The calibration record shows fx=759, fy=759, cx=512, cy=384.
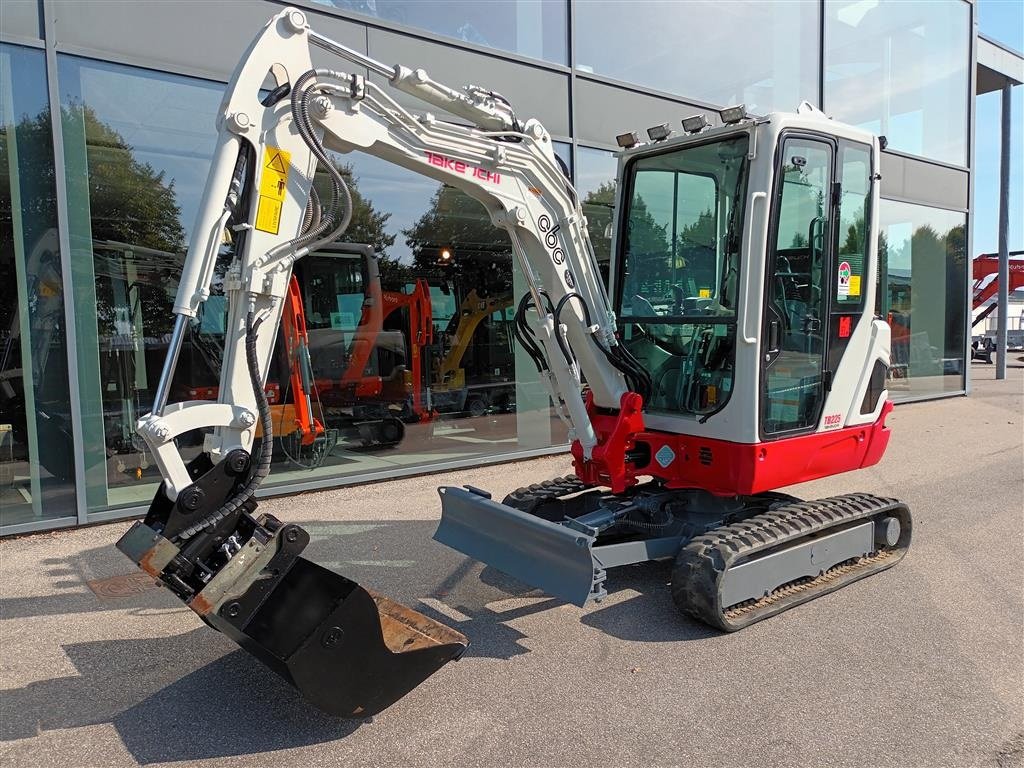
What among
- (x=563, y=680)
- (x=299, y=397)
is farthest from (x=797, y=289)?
(x=299, y=397)

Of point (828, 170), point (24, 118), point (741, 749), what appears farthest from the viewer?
point (24, 118)

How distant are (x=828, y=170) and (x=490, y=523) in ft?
10.0

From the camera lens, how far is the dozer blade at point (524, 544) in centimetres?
384

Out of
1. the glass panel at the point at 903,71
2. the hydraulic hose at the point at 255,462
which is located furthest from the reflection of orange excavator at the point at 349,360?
the glass panel at the point at 903,71

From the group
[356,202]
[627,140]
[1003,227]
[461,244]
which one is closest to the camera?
[627,140]

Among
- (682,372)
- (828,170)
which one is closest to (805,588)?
(682,372)

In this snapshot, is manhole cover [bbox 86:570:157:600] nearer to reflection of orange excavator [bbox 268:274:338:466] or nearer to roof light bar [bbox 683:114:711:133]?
reflection of orange excavator [bbox 268:274:338:466]

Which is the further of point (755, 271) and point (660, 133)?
point (660, 133)

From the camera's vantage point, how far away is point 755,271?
4.45 metres

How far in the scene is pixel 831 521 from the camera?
15.3 ft

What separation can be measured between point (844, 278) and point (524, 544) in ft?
8.80

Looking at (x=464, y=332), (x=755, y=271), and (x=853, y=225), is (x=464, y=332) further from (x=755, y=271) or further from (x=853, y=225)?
(x=755, y=271)

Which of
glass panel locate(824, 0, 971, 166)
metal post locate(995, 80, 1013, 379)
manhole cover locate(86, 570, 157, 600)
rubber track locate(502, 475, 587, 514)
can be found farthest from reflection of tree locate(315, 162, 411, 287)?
metal post locate(995, 80, 1013, 379)

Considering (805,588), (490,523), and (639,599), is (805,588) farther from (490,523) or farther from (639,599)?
(490,523)
